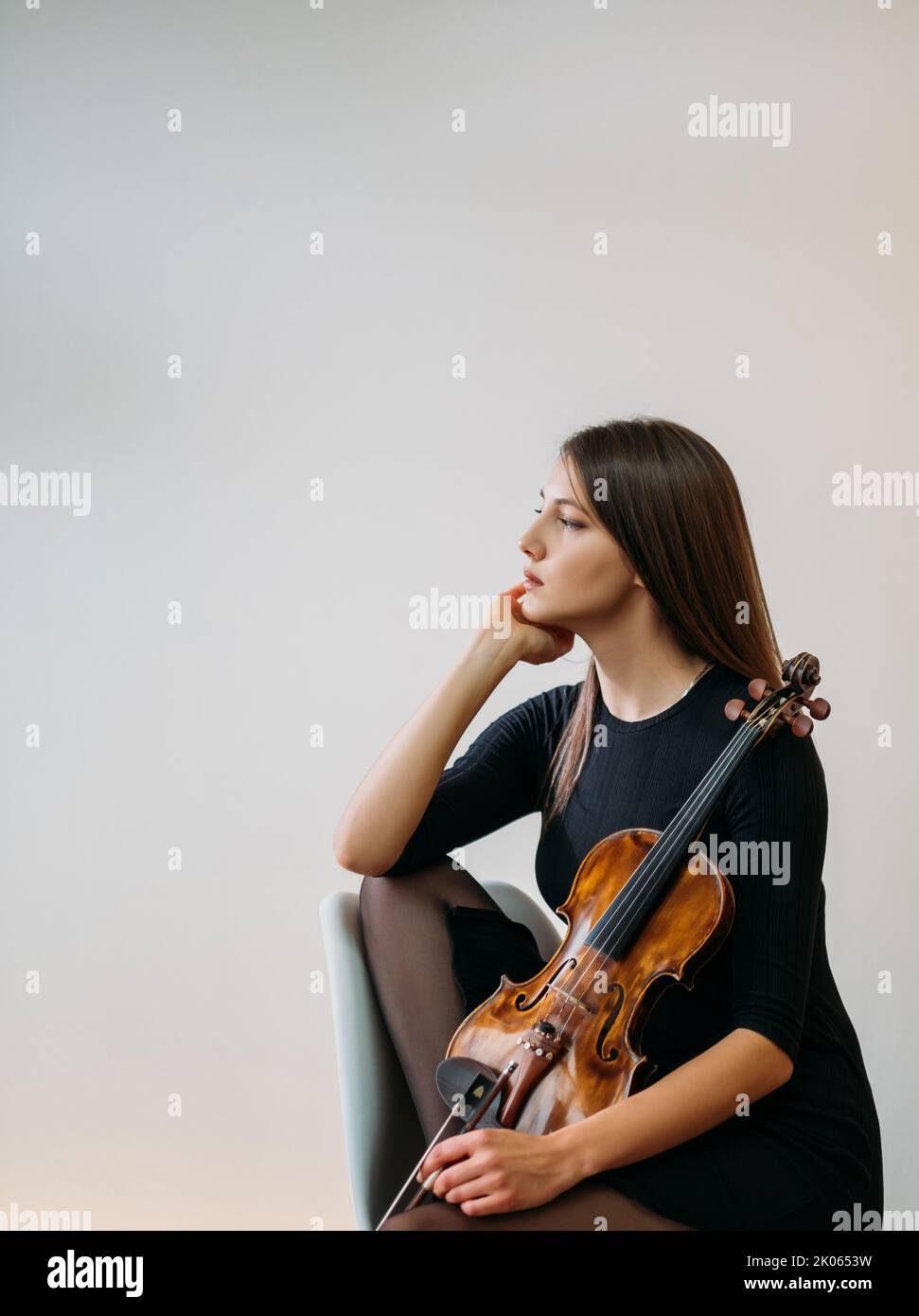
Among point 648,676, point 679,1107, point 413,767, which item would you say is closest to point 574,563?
point 648,676

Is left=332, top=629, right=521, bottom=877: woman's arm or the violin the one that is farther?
left=332, top=629, right=521, bottom=877: woman's arm

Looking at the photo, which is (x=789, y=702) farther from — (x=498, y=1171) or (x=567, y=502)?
(x=498, y=1171)

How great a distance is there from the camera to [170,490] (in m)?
2.23

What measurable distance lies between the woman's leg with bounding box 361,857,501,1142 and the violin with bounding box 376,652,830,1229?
8 centimetres

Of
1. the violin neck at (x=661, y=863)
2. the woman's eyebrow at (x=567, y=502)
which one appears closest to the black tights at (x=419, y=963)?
the violin neck at (x=661, y=863)

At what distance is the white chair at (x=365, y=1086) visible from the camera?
1.29m

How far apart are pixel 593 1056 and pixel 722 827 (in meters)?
0.27

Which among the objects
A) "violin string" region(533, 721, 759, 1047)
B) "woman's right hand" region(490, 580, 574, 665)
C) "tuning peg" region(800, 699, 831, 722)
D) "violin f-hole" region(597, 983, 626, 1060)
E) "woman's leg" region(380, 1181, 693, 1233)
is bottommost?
"woman's leg" region(380, 1181, 693, 1233)

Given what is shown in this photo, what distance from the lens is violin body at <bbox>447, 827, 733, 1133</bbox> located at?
114cm

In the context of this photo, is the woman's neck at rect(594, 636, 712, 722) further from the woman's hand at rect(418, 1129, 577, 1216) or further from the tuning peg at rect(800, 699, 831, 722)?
the woman's hand at rect(418, 1129, 577, 1216)

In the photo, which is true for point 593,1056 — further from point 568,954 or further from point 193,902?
point 193,902

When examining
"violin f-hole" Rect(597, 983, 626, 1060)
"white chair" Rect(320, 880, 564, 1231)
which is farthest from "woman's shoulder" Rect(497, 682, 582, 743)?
"violin f-hole" Rect(597, 983, 626, 1060)

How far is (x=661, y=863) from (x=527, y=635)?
38cm

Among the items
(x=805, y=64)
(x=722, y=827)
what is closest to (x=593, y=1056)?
(x=722, y=827)
